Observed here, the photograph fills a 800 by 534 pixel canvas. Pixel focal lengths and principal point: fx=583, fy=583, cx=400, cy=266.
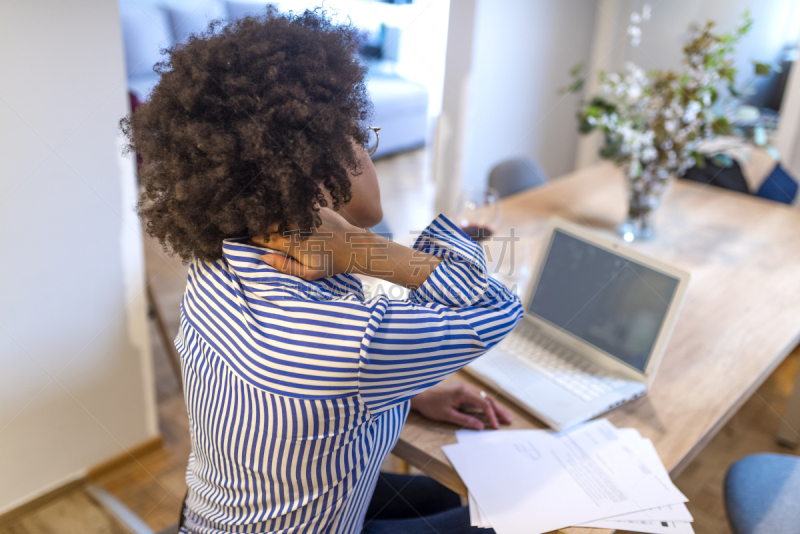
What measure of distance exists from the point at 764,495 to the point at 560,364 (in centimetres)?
49

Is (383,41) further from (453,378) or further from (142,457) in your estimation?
(453,378)

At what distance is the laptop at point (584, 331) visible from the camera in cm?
111

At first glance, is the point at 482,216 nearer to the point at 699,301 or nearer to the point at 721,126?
the point at 699,301

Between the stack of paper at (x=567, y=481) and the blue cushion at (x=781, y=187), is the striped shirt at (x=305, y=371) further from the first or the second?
the blue cushion at (x=781, y=187)

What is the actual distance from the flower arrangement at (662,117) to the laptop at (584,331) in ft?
2.33

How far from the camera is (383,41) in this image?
490 cm

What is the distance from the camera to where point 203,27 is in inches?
160

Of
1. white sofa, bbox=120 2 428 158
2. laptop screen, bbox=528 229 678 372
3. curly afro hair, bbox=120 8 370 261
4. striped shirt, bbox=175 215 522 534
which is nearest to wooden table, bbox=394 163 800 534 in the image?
laptop screen, bbox=528 229 678 372

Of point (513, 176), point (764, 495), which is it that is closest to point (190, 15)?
point (513, 176)

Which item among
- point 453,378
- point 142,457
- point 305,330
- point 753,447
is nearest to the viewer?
point 305,330

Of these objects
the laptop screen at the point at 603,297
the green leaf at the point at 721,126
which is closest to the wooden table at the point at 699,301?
the laptop screen at the point at 603,297


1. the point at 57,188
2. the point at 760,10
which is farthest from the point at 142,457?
the point at 760,10

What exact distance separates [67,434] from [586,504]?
147cm

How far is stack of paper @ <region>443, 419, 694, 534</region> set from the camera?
0.88 meters
